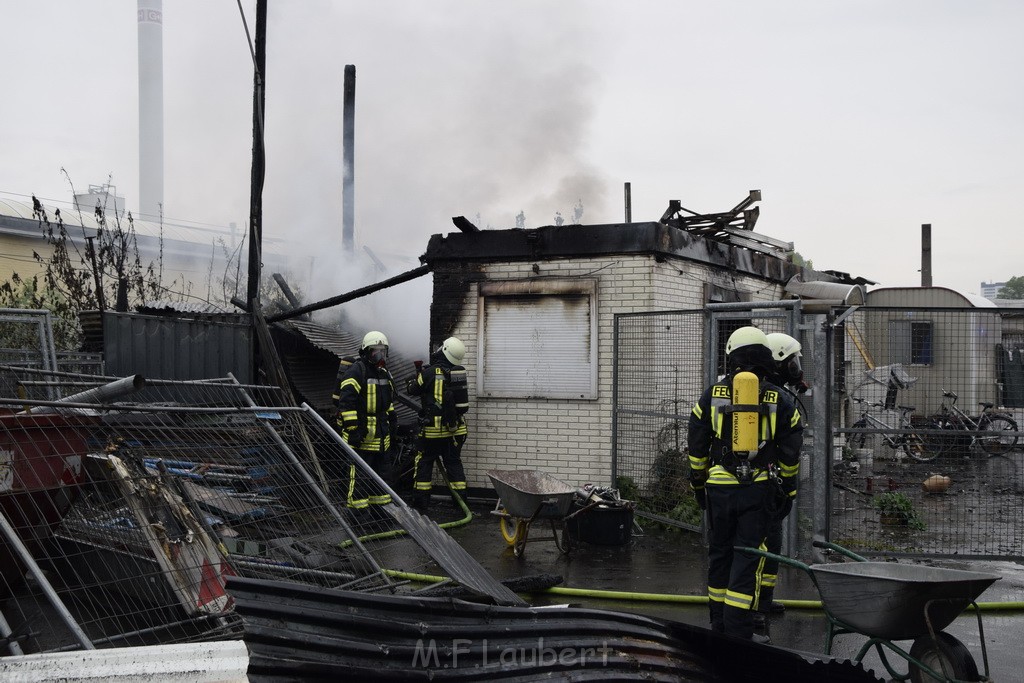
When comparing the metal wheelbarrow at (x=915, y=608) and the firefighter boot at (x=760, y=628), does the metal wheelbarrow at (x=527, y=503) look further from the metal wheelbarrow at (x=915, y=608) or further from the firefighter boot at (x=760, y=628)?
the metal wheelbarrow at (x=915, y=608)

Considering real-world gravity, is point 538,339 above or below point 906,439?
above

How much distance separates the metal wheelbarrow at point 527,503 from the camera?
23.3 feet

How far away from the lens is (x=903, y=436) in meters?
7.04

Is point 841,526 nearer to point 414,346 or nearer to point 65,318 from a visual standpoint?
point 414,346

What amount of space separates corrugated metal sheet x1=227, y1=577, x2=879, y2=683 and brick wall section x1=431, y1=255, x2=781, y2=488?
5.31 meters

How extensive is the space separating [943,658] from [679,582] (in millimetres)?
2853

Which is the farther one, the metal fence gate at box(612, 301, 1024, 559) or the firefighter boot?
the metal fence gate at box(612, 301, 1024, 559)

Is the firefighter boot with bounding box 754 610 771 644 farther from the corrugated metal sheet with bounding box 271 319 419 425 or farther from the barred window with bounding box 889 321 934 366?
the corrugated metal sheet with bounding box 271 319 419 425

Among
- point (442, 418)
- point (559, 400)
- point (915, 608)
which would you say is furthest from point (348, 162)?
point (915, 608)

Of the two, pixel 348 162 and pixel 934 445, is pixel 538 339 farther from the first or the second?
pixel 348 162

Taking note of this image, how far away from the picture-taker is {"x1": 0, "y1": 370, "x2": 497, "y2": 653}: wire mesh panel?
498 centimetres

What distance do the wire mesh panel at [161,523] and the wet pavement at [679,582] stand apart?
1685 millimetres

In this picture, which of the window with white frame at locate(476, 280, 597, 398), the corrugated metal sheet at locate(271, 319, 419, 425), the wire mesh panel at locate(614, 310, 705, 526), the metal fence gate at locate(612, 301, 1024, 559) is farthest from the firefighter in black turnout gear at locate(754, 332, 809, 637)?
the corrugated metal sheet at locate(271, 319, 419, 425)

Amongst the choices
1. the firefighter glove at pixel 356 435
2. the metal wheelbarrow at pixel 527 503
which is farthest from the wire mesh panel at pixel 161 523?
the firefighter glove at pixel 356 435
